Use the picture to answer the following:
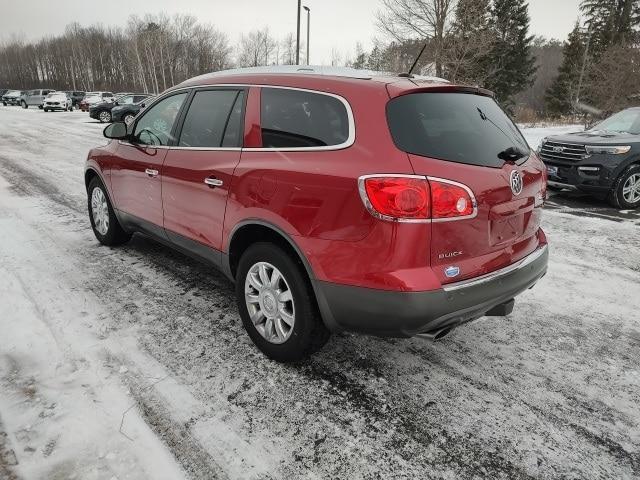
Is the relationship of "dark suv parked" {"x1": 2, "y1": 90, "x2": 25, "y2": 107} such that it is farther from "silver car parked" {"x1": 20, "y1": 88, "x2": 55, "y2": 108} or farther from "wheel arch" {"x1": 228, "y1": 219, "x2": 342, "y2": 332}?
"wheel arch" {"x1": 228, "y1": 219, "x2": 342, "y2": 332}

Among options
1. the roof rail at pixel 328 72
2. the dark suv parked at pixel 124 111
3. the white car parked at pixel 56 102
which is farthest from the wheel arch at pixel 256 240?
the white car parked at pixel 56 102

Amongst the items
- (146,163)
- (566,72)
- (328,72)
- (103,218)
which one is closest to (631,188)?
(328,72)

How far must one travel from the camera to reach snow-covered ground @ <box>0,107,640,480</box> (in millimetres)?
2154

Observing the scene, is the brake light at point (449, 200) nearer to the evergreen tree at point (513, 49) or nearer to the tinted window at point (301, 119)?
the tinted window at point (301, 119)

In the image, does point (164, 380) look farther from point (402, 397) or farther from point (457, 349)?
point (457, 349)

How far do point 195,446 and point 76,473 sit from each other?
0.52 m

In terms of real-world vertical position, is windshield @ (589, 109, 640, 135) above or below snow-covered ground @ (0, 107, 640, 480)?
above

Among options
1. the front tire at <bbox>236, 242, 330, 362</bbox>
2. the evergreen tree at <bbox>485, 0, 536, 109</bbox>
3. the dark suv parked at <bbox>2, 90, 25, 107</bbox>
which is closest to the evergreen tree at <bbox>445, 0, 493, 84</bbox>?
the evergreen tree at <bbox>485, 0, 536, 109</bbox>

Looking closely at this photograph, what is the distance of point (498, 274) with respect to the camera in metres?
2.56

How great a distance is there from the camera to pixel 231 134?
124 inches

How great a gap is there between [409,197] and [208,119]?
190 cm

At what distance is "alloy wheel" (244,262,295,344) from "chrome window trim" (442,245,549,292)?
0.95 m

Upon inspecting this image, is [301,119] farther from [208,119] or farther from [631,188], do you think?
[631,188]

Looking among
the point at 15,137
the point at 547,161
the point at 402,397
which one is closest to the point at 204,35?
the point at 15,137
